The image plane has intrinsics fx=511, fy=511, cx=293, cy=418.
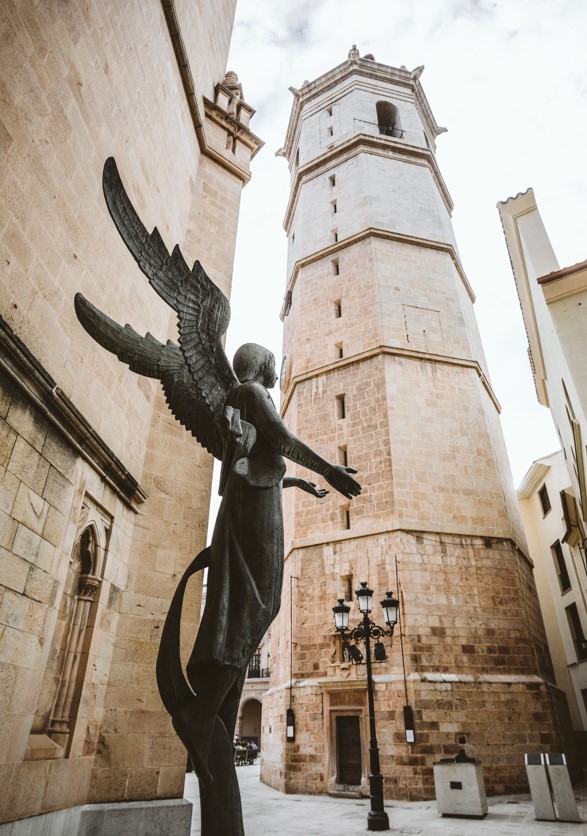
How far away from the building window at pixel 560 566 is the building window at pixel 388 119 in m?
19.1

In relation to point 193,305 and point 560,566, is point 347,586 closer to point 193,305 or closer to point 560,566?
point 193,305

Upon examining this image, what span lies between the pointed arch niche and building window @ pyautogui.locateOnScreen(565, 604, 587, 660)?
1907cm

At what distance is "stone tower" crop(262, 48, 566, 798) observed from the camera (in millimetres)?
11648

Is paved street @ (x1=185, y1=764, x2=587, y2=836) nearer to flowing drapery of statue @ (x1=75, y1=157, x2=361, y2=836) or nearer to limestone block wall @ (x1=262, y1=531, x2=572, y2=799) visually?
limestone block wall @ (x1=262, y1=531, x2=572, y2=799)

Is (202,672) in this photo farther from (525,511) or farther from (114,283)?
(525,511)

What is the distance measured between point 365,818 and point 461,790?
66.2 inches

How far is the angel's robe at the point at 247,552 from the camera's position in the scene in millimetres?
2547

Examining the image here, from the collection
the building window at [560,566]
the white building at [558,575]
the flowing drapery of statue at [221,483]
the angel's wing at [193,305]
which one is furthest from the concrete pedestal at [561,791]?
the building window at [560,566]

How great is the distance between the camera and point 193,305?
322cm

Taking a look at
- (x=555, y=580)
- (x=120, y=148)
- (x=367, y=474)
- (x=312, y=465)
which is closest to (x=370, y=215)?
(x=367, y=474)

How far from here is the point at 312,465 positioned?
2.96 meters

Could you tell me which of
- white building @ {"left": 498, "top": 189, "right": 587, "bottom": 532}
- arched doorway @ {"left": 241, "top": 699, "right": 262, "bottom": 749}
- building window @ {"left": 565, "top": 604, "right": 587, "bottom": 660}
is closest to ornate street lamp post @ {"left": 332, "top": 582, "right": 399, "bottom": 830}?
white building @ {"left": 498, "top": 189, "right": 587, "bottom": 532}

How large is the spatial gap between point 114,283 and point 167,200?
257 centimetres

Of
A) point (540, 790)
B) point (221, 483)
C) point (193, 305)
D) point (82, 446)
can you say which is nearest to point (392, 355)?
point (540, 790)
